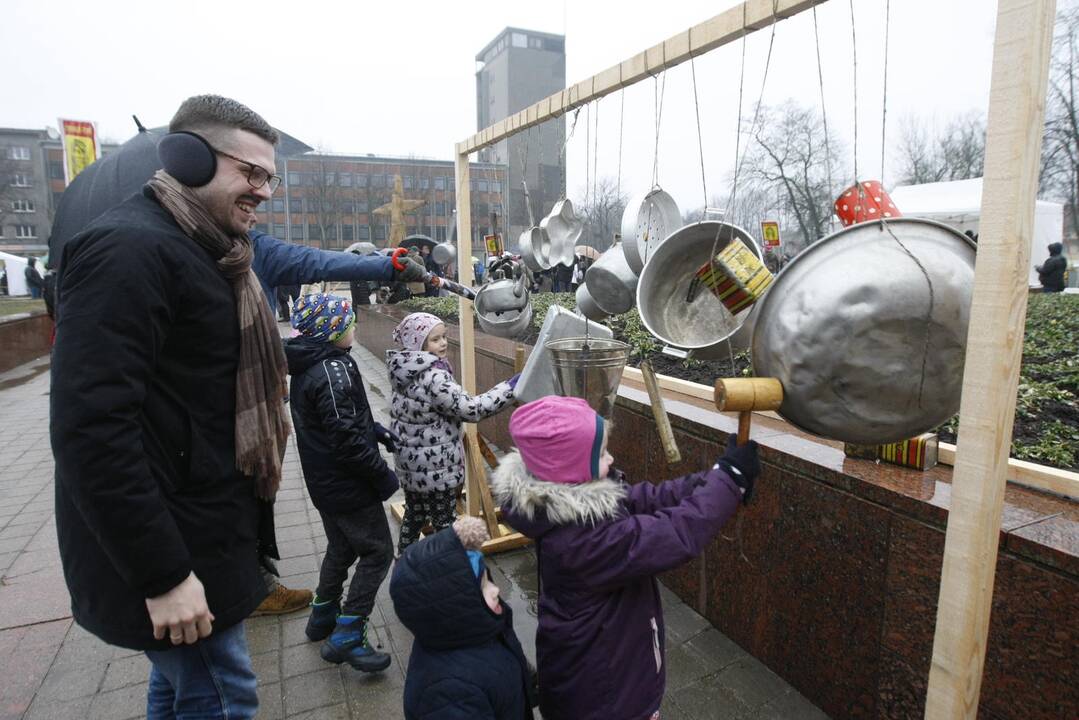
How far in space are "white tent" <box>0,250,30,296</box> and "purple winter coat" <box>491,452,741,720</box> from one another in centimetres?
3353

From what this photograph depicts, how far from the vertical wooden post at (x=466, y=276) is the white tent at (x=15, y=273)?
104 feet

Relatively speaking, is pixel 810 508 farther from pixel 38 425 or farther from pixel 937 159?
pixel 937 159

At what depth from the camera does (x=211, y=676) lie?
1542mm

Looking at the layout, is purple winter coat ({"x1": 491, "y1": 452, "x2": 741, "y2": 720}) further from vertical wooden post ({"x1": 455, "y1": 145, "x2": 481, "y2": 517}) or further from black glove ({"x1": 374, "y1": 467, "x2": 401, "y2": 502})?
vertical wooden post ({"x1": 455, "y1": 145, "x2": 481, "y2": 517})

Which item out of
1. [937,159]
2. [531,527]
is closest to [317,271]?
[531,527]

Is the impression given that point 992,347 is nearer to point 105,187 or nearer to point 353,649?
point 105,187

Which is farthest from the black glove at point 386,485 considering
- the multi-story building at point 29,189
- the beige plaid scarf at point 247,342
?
the multi-story building at point 29,189

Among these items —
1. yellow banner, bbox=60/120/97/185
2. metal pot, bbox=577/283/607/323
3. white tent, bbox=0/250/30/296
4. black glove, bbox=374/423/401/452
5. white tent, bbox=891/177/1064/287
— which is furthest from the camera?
white tent, bbox=0/250/30/296

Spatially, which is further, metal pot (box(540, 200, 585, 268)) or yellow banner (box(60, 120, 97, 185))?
yellow banner (box(60, 120, 97, 185))

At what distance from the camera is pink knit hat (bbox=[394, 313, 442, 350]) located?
3.09 m

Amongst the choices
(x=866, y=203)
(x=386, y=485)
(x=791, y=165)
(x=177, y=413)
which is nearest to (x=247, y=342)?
(x=177, y=413)

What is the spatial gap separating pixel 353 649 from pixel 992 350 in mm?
2734

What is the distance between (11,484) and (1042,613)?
720 centimetres

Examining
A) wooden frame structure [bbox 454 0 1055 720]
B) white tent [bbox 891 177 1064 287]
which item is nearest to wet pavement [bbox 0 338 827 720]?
wooden frame structure [bbox 454 0 1055 720]
